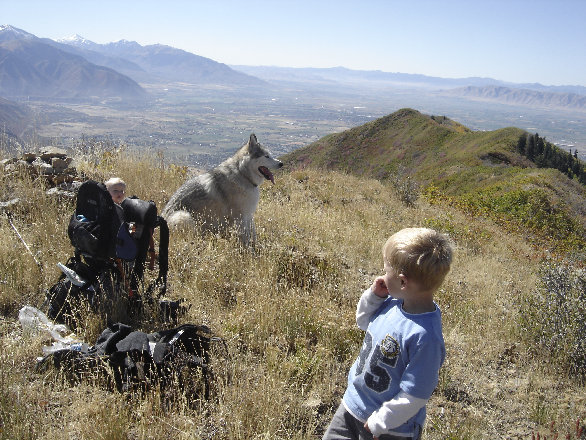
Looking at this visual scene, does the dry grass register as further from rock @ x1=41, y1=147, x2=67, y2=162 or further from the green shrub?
rock @ x1=41, y1=147, x2=67, y2=162

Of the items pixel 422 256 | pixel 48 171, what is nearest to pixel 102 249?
pixel 422 256

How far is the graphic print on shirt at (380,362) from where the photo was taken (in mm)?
1938

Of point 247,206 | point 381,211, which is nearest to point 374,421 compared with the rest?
point 247,206

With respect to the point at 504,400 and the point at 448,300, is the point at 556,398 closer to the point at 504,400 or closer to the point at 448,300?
the point at 504,400

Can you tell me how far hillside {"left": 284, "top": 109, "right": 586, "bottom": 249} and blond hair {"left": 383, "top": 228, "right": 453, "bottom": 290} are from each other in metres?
12.6

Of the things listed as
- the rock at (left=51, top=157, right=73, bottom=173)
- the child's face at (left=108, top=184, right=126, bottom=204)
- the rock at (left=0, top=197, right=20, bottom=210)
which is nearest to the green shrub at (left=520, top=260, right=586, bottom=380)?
the child's face at (left=108, top=184, right=126, bottom=204)

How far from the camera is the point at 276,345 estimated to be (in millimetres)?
3498

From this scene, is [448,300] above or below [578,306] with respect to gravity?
below

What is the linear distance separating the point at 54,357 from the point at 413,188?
12911mm

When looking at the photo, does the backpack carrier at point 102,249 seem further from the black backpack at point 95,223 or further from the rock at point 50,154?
the rock at point 50,154

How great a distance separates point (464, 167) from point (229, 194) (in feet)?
96.6

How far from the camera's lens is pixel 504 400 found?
3.40 meters

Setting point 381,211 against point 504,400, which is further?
point 381,211

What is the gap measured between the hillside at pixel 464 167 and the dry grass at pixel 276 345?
8.98 metres
